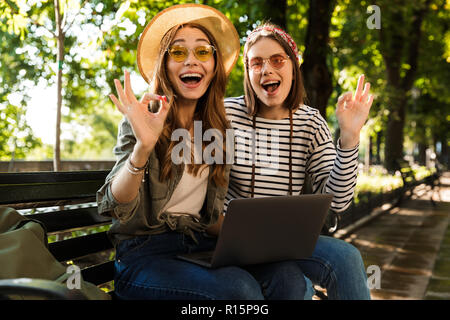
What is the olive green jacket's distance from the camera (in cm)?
231

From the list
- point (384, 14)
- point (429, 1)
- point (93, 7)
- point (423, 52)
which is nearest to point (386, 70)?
point (429, 1)

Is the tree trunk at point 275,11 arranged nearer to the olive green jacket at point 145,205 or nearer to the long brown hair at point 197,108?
the long brown hair at point 197,108

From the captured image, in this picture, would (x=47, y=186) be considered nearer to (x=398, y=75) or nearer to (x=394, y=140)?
(x=394, y=140)

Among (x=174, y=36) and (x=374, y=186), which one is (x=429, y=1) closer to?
(x=374, y=186)

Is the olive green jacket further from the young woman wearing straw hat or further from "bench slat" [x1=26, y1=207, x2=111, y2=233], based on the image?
"bench slat" [x1=26, y1=207, x2=111, y2=233]

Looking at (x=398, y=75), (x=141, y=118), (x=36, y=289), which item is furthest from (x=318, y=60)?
(x=398, y=75)

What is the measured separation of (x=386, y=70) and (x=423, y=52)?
13.4 feet

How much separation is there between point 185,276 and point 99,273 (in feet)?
2.36

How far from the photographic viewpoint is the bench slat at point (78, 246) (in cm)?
257

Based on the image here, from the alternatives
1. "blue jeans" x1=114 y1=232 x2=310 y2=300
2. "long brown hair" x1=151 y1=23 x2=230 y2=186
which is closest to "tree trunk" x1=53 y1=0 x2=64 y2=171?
"long brown hair" x1=151 y1=23 x2=230 y2=186

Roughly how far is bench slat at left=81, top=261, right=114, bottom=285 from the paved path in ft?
10.6

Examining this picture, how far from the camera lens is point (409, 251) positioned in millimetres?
7406

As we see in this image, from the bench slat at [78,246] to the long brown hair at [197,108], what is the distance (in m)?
0.59
